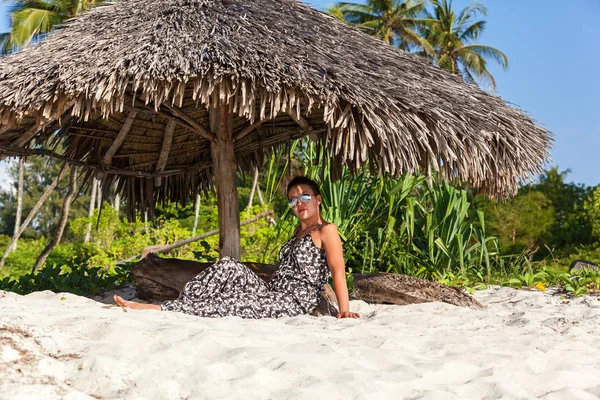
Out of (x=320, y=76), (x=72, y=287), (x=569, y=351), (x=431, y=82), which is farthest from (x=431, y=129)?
(x=72, y=287)

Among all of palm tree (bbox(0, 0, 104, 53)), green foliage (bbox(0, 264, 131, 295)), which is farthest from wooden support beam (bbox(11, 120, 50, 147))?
palm tree (bbox(0, 0, 104, 53))

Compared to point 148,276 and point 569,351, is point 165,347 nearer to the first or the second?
point 569,351

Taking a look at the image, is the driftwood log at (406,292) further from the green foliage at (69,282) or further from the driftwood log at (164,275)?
the green foliage at (69,282)

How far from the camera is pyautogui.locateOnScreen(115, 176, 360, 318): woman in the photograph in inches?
157

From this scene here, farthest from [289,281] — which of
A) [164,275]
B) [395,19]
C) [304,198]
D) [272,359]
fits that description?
[395,19]

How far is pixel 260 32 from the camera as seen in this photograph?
440 cm

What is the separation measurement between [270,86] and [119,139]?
1.97m

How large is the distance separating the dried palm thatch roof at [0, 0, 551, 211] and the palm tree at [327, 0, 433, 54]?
1829 cm

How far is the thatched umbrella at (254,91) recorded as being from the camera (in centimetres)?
408

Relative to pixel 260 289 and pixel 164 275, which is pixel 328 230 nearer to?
pixel 260 289

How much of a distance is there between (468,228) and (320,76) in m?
3.48

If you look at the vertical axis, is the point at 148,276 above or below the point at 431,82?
below

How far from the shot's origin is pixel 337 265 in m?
4.02

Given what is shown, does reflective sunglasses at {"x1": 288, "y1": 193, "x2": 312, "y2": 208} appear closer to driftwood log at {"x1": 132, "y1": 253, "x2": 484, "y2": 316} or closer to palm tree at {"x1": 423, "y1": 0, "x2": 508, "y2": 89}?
driftwood log at {"x1": 132, "y1": 253, "x2": 484, "y2": 316}
